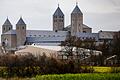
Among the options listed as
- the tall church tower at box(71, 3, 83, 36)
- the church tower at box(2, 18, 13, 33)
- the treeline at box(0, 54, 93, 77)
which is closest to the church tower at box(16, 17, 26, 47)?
the church tower at box(2, 18, 13, 33)

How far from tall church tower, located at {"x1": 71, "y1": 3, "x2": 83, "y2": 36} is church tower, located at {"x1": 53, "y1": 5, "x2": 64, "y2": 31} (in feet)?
27.9

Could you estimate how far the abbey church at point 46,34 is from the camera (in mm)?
138875

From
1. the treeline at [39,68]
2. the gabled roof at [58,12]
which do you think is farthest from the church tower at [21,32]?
the treeline at [39,68]

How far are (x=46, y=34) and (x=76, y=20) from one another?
1170 cm

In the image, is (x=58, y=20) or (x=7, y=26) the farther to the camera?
(x=58, y=20)

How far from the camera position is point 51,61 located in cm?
4400

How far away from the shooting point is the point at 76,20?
477 ft

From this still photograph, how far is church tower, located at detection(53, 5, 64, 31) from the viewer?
153 m

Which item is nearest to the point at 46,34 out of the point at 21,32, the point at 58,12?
the point at 58,12

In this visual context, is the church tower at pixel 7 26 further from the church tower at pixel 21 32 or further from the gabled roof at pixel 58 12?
the gabled roof at pixel 58 12

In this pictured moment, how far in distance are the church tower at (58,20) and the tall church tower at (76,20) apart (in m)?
8.49

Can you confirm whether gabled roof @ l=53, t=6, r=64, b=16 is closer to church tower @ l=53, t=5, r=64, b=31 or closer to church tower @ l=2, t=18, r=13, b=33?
church tower @ l=53, t=5, r=64, b=31

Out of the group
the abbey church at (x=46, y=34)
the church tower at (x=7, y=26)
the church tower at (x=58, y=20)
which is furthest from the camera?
the church tower at (x=58, y=20)

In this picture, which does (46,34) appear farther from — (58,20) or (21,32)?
(21,32)
